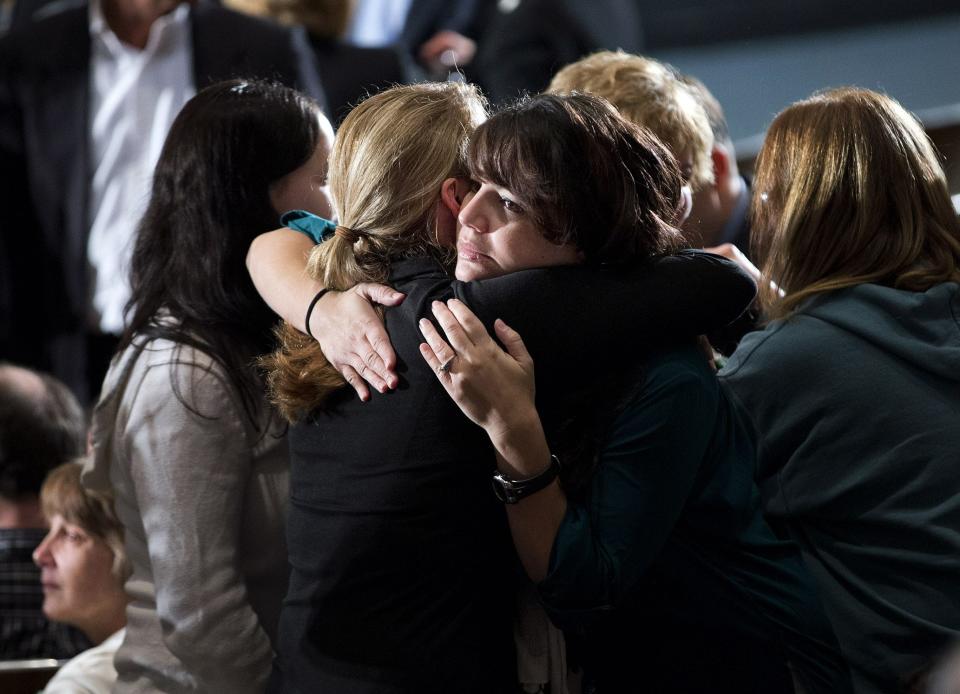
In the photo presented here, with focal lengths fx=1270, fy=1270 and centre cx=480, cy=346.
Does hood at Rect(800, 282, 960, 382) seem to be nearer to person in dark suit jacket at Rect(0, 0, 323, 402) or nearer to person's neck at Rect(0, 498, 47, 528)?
person's neck at Rect(0, 498, 47, 528)

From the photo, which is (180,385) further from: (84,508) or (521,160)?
(84,508)

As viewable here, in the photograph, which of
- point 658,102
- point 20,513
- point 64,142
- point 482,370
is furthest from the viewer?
point 64,142

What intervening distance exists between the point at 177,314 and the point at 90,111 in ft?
5.83

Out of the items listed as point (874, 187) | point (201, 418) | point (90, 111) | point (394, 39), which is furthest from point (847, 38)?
point (201, 418)

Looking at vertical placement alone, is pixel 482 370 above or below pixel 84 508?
above

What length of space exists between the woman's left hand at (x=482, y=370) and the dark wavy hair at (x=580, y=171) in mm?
143

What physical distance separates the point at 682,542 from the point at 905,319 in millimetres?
390

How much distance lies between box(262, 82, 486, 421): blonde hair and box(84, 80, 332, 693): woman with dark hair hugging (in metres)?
0.16

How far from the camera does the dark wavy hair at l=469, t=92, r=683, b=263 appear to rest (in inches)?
54.6

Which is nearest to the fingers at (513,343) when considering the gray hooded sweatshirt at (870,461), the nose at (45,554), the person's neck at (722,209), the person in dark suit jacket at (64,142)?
the gray hooded sweatshirt at (870,461)

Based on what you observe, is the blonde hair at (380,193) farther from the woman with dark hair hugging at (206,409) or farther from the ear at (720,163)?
the ear at (720,163)

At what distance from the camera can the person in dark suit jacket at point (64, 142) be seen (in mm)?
3293

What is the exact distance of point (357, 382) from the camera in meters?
1.44

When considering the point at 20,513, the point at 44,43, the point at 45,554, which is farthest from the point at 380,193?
the point at 44,43
